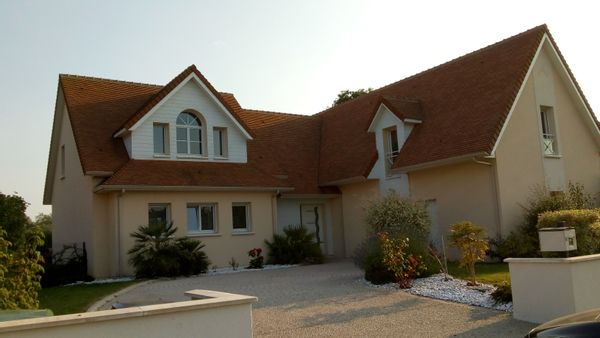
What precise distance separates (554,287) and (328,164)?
17.7m

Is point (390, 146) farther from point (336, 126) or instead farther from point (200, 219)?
point (200, 219)

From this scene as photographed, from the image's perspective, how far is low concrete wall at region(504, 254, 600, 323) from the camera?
30.4 ft

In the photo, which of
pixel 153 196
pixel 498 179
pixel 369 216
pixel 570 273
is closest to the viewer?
pixel 570 273

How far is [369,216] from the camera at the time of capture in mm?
17266

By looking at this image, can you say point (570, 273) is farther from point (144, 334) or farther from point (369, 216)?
point (369, 216)

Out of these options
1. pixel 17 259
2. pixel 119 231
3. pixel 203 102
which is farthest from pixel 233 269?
pixel 17 259

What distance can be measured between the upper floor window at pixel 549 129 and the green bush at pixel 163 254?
13759 millimetres

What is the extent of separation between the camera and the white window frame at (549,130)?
21.6 metres

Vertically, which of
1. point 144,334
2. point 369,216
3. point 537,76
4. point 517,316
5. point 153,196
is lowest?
point 517,316

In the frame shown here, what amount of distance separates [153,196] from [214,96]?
508 centimetres

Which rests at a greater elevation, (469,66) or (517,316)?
(469,66)

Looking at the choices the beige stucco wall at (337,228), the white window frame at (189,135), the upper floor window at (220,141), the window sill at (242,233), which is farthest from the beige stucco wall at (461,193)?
the white window frame at (189,135)

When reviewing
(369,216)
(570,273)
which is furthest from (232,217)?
(570,273)

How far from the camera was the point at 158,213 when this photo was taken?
2123 cm
